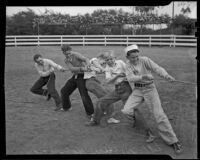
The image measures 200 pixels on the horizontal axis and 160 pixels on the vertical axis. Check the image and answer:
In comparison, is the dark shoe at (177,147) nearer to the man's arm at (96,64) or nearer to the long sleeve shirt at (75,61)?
the man's arm at (96,64)

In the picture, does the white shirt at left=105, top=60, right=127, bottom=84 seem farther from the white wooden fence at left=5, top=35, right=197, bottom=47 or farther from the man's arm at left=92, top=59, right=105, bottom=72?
the white wooden fence at left=5, top=35, right=197, bottom=47

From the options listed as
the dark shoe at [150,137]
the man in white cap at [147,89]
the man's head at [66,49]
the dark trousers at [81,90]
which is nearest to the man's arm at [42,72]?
the dark trousers at [81,90]

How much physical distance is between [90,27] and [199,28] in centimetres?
122

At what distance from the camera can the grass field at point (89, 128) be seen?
3.24 meters

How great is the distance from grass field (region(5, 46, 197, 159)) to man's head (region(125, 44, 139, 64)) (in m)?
0.16

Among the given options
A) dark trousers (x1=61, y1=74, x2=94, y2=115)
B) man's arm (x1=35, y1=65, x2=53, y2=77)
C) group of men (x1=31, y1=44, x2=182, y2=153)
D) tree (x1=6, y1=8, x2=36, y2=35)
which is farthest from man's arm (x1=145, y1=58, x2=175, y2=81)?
man's arm (x1=35, y1=65, x2=53, y2=77)

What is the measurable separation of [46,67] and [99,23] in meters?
2.01

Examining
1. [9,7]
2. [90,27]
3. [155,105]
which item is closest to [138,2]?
[90,27]

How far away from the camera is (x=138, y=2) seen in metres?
2.57

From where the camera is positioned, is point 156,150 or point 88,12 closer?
point 88,12

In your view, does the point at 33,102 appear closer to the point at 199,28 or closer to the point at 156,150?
the point at 156,150

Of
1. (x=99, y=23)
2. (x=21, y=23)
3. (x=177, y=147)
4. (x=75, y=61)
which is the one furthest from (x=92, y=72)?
(x=177, y=147)

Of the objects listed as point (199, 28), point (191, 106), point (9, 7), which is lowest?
point (191, 106)

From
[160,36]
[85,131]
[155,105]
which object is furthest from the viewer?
[85,131]
